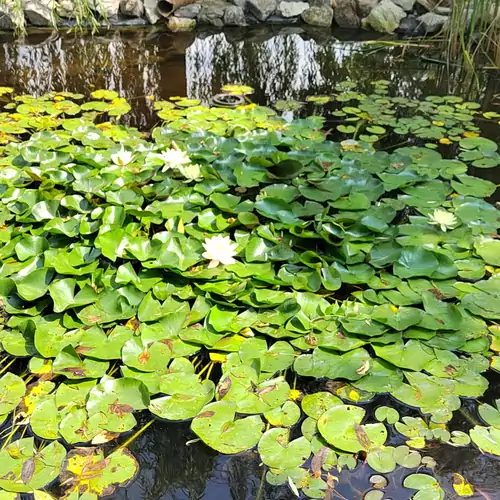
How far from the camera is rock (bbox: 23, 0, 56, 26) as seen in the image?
4703 millimetres

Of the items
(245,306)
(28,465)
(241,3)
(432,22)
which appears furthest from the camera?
(241,3)

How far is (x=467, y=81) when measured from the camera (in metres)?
3.55

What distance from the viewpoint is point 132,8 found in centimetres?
493

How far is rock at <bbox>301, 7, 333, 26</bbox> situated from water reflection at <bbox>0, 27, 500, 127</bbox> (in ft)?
0.59

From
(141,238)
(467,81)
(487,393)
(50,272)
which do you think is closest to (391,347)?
(487,393)

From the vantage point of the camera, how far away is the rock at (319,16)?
4.89 m

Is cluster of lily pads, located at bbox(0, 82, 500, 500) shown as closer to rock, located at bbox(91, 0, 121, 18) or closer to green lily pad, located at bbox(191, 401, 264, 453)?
green lily pad, located at bbox(191, 401, 264, 453)

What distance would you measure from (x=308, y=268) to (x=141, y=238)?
54 cm

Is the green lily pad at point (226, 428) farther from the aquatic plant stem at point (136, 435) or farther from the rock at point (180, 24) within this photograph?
the rock at point (180, 24)

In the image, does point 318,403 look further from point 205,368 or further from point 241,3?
point 241,3

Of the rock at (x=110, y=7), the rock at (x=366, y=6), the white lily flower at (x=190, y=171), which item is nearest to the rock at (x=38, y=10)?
the rock at (x=110, y=7)

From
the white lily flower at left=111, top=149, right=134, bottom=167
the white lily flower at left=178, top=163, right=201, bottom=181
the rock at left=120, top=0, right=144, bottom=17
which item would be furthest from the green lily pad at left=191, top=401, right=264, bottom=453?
the rock at left=120, top=0, right=144, bottom=17

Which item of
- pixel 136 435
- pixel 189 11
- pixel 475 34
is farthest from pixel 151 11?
pixel 136 435

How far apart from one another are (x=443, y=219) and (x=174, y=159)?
1009mm
